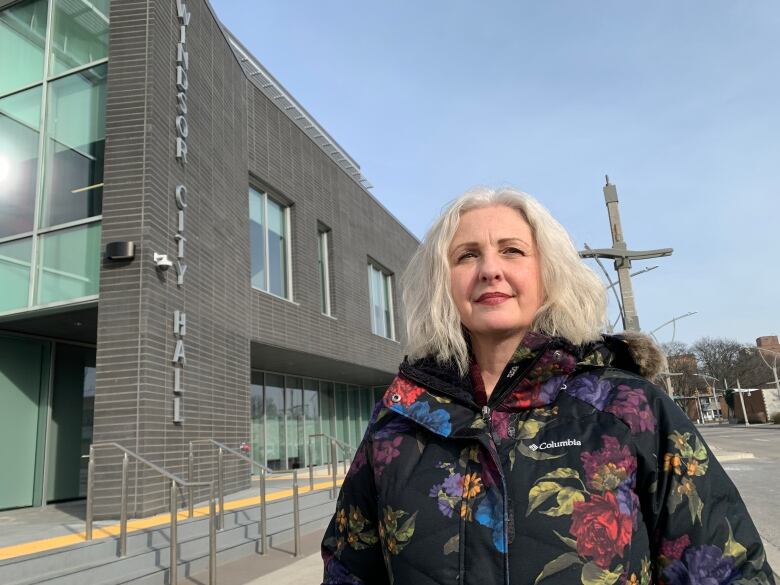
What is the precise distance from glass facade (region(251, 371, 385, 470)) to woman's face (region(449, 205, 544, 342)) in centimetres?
1337

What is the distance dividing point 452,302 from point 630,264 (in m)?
9.70

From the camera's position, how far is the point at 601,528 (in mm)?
1186

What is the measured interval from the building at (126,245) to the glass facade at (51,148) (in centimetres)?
2

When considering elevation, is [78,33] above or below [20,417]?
above

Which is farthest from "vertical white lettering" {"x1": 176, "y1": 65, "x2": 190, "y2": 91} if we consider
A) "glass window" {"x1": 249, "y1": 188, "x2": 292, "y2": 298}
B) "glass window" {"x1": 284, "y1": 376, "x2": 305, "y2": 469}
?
"glass window" {"x1": 284, "y1": 376, "x2": 305, "y2": 469}

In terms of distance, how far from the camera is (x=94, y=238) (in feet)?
28.2

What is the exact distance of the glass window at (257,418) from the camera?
559 inches

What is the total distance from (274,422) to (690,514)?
48.3ft

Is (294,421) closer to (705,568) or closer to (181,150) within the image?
(181,150)

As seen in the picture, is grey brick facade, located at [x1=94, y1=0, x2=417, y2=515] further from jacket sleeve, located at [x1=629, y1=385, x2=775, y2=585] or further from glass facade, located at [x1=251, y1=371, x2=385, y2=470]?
jacket sleeve, located at [x1=629, y1=385, x2=775, y2=585]

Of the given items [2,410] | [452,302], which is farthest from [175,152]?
[452,302]

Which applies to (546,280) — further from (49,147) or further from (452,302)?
(49,147)

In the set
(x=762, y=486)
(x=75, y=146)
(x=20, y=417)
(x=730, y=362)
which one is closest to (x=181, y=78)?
(x=75, y=146)

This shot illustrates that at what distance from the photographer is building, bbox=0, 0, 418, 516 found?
7995 millimetres
